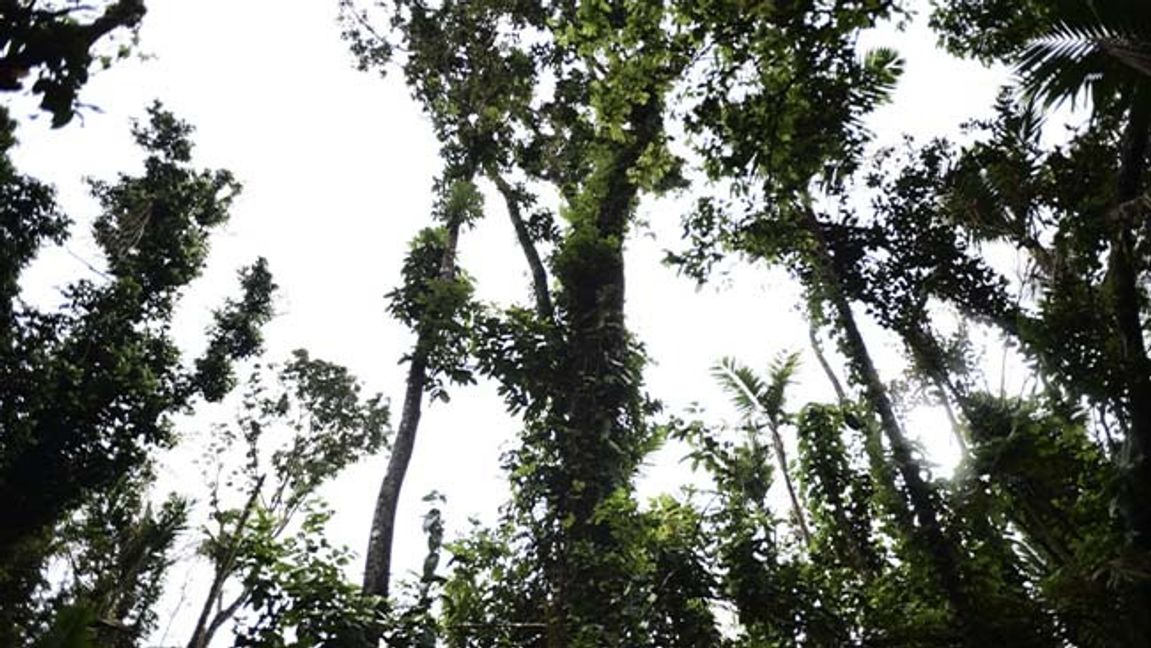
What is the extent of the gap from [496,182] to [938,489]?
9800 millimetres

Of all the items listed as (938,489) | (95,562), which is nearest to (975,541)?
(938,489)

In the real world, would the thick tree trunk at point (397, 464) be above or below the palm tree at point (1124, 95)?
above

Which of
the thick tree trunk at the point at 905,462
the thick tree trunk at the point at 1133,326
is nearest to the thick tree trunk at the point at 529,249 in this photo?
the thick tree trunk at the point at 905,462

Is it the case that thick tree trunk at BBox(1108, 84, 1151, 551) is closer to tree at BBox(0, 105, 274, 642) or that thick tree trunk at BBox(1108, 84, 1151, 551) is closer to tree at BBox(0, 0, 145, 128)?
tree at BBox(0, 0, 145, 128)

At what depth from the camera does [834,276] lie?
41.8 feet

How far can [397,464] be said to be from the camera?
998 centimetres

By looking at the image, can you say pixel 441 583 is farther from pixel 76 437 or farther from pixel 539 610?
pixel 76 437

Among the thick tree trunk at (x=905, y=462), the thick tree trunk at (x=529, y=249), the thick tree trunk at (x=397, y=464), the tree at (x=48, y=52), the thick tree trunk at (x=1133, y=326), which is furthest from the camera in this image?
the thick tree trunk at (x=529, y=249)

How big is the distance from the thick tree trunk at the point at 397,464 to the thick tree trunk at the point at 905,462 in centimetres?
562

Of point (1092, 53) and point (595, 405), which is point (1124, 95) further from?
point (595, 405)

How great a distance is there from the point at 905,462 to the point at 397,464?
22.1 ft

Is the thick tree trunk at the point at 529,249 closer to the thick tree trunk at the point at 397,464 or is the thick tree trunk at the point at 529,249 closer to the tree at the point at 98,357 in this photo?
the thick tree trunk at the point at 397,464

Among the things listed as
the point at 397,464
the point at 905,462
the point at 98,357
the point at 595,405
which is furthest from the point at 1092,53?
the point at 98,357

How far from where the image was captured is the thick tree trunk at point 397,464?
8766 mm
